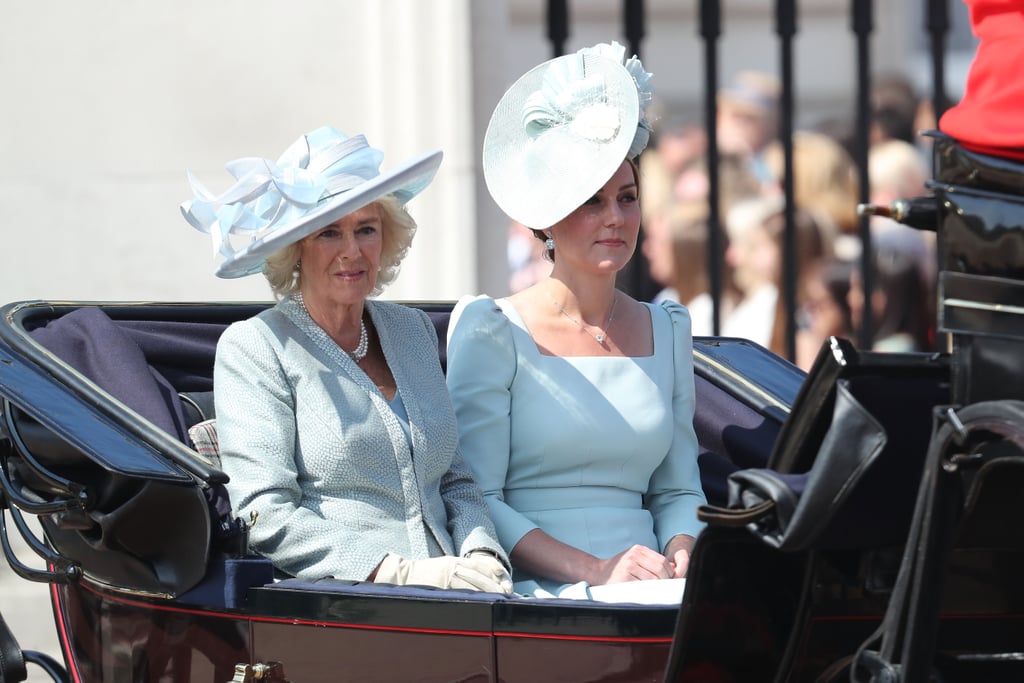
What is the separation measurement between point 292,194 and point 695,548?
99cm

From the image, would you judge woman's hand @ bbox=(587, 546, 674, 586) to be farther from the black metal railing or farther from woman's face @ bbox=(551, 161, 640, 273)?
the black metal railing

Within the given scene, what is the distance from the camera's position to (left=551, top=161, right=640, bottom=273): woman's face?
9.36 feet

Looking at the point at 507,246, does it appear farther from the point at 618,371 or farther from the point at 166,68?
the point at 618,371

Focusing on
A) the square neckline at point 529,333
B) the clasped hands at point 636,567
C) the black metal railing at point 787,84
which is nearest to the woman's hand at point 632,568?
the clasped hands at point 636,567

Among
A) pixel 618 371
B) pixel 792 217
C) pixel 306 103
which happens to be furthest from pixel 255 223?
pixel 792 217

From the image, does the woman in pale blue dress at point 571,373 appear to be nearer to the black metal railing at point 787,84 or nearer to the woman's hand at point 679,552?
the woman's hand at point 679,552

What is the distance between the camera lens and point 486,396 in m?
2.84

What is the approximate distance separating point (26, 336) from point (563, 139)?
0.99 meters

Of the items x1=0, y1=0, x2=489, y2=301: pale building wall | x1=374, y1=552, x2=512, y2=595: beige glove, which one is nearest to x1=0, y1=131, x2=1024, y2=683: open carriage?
x1=374, y1=552, x2=512, y2=595: beige glove

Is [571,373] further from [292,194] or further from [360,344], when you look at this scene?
[292,194]

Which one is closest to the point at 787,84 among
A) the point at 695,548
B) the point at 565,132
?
the point at 565,132

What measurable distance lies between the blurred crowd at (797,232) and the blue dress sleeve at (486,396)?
2.11 metres

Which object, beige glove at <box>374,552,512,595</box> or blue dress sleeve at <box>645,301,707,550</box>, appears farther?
blue dress sleeve at <box>645,301,707,550</box>

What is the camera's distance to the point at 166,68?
4.34m
